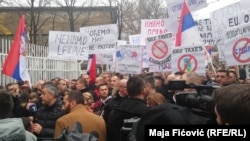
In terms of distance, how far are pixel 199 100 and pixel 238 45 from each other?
4.58 metres

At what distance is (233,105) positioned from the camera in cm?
194

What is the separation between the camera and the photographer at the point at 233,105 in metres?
1.92

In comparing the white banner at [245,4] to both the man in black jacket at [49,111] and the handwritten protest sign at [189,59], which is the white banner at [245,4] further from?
the man in black jacket at [49,111]

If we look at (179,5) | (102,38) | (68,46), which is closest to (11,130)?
(179,5)

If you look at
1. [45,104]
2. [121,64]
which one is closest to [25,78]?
[45,104]

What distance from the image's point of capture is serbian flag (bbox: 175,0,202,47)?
8570 millimetres

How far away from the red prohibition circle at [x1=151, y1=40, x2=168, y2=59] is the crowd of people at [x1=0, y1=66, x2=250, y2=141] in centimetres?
120

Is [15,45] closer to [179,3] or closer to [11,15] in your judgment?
[179,3]

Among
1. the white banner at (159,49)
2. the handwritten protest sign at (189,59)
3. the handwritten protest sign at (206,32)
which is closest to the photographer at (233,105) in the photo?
the handwritten protest sign at (189,59)

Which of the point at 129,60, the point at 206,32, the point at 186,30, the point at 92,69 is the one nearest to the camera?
the point at 186,30

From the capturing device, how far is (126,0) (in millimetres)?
38000

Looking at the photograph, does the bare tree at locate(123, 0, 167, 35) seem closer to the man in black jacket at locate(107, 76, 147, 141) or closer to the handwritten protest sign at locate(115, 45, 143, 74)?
the handwritten protest sign at locate(115, 45, 143, 74)

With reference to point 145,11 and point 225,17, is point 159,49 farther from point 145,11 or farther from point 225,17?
point 145,11

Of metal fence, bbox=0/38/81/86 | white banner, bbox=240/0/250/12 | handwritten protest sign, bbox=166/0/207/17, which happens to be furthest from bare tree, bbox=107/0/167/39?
white banner, bbox=240/0/250/12
